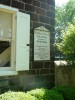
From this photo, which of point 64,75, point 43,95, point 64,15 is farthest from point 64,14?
point 43,95

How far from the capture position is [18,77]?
7.66 metres

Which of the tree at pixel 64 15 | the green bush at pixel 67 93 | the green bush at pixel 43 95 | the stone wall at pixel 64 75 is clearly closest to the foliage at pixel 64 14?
the tree at pixel 64 15

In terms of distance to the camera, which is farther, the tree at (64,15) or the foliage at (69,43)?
the tree at (64,15)

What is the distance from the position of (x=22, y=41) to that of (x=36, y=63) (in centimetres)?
103

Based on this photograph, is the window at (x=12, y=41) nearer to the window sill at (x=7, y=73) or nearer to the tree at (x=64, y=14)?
the window sill at (x=7, y=73)

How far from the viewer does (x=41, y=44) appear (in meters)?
8.55

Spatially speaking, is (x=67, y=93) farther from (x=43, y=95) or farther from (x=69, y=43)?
(x=69, y=43)

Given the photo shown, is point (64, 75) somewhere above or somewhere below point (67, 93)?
above

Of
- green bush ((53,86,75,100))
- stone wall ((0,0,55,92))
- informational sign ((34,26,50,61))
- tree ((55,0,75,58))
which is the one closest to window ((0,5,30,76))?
stone wall ((0,0,55,92))

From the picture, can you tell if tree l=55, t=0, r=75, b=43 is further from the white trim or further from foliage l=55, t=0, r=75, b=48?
the white trim

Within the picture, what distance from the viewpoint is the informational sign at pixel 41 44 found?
27.3ft

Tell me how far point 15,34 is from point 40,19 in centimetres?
140

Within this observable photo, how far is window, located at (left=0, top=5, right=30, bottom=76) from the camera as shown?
745 centimetres

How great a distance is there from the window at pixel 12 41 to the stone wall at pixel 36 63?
0.78ft
